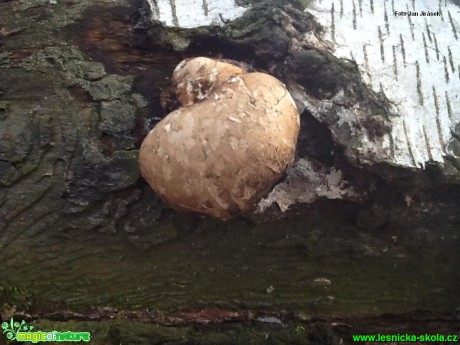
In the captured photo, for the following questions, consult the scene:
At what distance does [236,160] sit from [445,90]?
1800 millimetres

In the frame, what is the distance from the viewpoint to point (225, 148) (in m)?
2.83

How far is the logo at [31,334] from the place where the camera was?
291 cm

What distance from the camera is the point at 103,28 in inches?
143

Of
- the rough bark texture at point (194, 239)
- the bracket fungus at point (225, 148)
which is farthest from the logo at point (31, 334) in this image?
the bracket fungus at point (225, 148)

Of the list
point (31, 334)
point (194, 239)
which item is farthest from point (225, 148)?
point (31, 334)

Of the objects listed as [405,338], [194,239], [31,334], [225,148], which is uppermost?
[225,148]

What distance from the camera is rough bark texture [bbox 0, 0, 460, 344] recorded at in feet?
10.2

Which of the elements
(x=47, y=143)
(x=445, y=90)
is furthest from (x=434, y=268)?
(x=47, y=143)

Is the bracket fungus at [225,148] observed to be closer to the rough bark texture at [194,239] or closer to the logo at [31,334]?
the rough bark texture at [194,239]

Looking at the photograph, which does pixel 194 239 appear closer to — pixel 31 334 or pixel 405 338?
pixel 31 334

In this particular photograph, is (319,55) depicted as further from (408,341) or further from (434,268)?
(408,341)

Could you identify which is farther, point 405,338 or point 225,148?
point 405,338

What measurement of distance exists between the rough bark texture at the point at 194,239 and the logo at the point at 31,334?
63 mm

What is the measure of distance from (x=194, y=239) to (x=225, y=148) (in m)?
0.77
